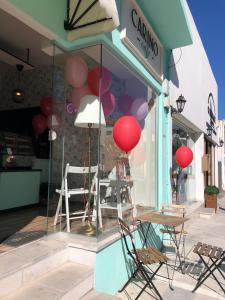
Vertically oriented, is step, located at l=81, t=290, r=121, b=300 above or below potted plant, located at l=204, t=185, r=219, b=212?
below

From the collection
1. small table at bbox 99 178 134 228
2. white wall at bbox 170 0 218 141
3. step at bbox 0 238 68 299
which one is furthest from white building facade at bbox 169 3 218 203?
step at bbox 0 238 68 299

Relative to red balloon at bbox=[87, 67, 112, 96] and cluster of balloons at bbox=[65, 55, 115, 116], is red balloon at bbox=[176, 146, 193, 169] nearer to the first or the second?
cluster of balloons at bbox=[65, 55, 115, 116]

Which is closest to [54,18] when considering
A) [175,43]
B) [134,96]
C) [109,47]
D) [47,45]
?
[47,45]

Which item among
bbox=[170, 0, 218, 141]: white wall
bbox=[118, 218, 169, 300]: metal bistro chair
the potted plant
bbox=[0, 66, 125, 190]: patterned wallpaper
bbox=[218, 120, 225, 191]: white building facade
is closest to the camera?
bbox=[118, 218, 169, 300]: metal bistro chair

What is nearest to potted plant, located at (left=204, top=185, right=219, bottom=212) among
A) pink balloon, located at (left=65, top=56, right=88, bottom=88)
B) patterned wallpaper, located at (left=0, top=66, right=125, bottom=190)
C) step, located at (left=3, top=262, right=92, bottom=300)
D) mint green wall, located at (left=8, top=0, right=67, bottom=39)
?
patterned wallpaper, located at (left=0, top=66, right=125, bottom=190)

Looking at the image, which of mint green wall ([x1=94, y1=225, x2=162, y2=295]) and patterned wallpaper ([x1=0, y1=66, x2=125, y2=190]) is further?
patterned wallpaper ([x1=0, y1=66, x2=125, y2=190])

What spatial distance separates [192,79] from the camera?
942 cm

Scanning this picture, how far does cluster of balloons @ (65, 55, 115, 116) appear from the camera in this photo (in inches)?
141

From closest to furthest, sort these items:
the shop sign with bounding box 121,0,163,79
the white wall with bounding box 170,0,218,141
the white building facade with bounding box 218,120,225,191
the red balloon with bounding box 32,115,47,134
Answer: the shop sign with bounding box 121,0,163,79 < the red balloon with bounding box 32,115,47,134 < the white wall with bounding box 170,0,218,141 < the white building facade with bounding box 218,120,225,191

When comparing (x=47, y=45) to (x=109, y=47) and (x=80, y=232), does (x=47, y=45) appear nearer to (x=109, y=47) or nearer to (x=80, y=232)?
(x=109, y=47)

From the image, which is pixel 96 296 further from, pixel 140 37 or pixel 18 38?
pixel 18 38

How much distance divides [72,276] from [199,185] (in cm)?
919

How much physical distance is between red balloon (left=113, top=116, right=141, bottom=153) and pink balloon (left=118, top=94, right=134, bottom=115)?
535mm

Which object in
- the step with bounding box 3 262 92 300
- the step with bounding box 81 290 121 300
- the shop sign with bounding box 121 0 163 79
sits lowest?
the step with bounding box 81 290 121 300
